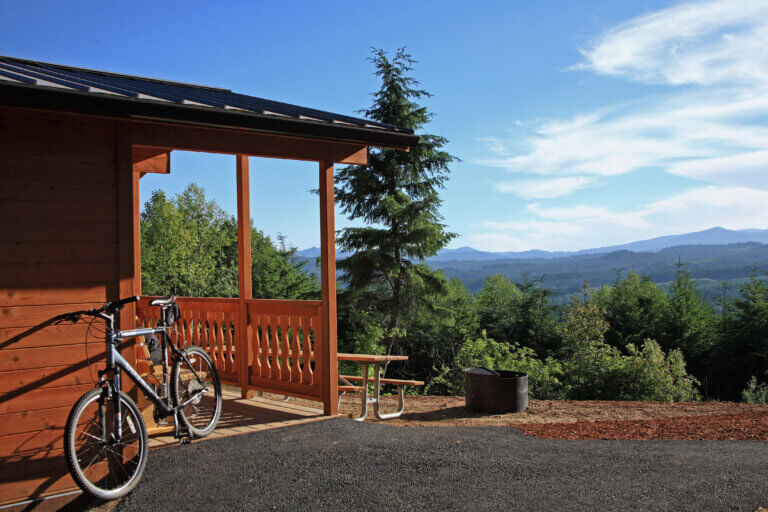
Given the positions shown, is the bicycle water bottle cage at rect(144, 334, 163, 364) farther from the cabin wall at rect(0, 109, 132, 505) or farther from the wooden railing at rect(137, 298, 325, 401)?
the wooden railing at rect(137, 298, 325, 401)

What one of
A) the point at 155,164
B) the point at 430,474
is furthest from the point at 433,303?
the point at 430,474

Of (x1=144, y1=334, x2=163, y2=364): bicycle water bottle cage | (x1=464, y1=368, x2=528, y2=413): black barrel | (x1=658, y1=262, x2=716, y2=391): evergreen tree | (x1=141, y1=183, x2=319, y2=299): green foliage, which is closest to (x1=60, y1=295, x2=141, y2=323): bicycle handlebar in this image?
(x1=144, y1=334, x2=163, y2=364): bicycle water bottle cage

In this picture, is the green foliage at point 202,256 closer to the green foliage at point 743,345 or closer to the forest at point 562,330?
the forest at point 562,330

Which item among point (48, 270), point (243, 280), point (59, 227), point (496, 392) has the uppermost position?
point (59, 227)

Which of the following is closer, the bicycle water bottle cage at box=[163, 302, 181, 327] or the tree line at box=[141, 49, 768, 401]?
the bicycle water bottle cage at box=[163, 302, 181, 327]

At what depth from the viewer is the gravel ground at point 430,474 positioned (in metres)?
3.60

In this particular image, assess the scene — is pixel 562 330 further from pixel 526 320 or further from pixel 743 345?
pixel 743 345

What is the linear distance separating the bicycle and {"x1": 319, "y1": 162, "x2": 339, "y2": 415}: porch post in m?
1.36

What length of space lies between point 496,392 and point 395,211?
12.7 m

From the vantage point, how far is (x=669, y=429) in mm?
6508

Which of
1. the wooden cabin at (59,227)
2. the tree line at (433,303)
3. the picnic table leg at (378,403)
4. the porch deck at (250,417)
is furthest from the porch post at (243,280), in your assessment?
the tree line at (433,303)

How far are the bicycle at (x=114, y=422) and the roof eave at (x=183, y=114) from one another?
4.09ft

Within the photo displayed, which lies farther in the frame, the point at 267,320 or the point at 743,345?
the point at 743,345

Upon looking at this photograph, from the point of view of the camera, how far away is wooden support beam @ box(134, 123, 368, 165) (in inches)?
176
